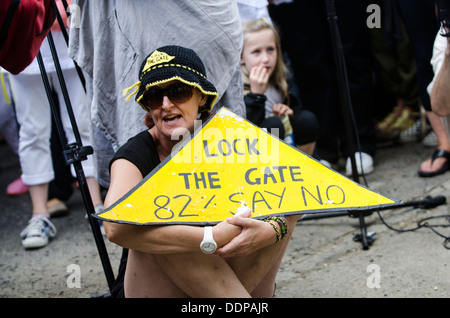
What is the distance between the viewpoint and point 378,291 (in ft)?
8.75

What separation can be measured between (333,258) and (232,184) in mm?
1213

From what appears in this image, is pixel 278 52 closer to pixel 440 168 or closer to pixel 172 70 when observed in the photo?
pixel 440 168

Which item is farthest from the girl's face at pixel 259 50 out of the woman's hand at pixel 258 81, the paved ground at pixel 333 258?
the paved ground at pixel 333 258

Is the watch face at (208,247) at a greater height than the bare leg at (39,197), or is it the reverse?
the watch face at (208,247)

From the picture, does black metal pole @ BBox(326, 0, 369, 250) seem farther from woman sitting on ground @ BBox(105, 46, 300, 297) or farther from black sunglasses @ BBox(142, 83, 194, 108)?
black sunglasses @ BBox(142, 83, 194, 108)

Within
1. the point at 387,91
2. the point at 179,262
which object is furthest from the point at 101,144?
the point at 387,91

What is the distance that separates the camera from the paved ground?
2750mm

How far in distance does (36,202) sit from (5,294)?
88 centimetres

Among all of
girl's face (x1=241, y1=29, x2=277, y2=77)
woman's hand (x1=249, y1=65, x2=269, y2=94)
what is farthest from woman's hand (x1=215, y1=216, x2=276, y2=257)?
girl's face (x1=241, y1=29, x2=277, y2=77)

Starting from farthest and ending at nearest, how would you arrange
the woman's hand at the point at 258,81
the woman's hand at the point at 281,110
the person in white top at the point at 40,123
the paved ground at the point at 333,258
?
the person in white top at the point at 40,123
the woman's hand at the point at 281,110
the woman's hand at the point at 258,81
the paved ground at the point at 333,258

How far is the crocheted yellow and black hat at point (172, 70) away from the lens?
6.85 ft

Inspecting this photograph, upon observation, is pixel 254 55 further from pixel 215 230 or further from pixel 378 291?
pixel 215 230

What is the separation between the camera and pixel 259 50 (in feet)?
11.6

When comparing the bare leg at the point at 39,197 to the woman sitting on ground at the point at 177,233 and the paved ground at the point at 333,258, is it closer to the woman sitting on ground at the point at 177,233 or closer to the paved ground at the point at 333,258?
the paved ground at the point at 333,258
